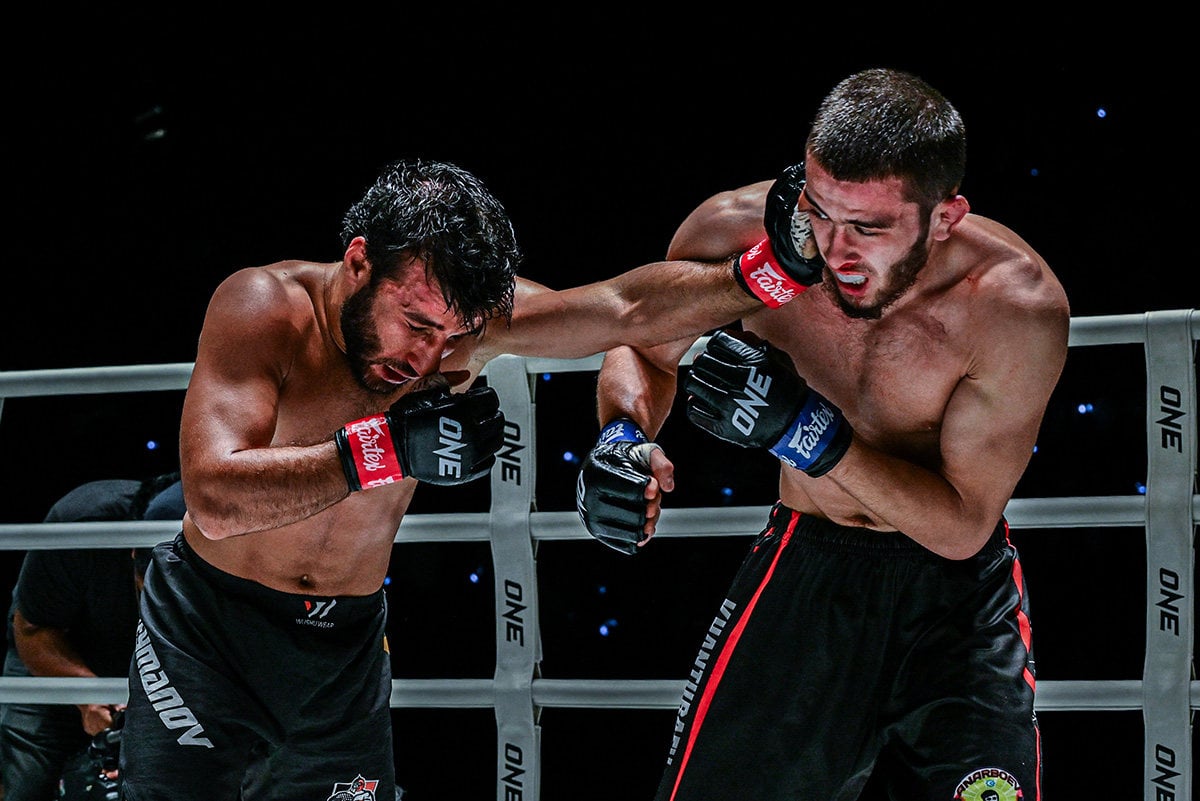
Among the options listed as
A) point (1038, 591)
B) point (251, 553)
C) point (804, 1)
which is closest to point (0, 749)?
point (251, 553)

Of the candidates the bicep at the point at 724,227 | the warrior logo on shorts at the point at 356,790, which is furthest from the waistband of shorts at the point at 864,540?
the warrior logo on shorts at the point at 356,790

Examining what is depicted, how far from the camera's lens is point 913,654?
6.12ft

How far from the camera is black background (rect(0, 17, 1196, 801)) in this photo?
356 centimetres

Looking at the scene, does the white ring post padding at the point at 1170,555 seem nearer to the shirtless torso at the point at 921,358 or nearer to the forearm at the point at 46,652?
the shirtless torso at the point at 921,358

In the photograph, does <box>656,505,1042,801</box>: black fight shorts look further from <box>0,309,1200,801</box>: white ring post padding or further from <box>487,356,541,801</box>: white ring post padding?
<box>487,356,541,801</box>: white ring post padding

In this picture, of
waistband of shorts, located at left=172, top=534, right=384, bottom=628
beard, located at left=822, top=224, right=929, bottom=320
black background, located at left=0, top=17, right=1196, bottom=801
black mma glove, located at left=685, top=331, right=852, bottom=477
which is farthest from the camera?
black background, located at left=0, top=17, right=1196, bottom=801

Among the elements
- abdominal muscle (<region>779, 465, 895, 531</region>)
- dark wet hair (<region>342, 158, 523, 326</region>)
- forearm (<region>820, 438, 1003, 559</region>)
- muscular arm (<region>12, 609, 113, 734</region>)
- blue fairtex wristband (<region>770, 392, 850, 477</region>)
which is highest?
dark wet hair (<region>342, 158, 523, 326</region>)

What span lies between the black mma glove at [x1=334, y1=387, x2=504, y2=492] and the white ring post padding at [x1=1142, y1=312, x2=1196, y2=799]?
→ 112cm

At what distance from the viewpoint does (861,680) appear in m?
1.85

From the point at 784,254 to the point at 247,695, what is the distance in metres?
1.08

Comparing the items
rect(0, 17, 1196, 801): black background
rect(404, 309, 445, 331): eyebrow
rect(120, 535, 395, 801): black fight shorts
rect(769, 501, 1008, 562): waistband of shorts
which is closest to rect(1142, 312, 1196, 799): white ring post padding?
rect(769, 501, 1008, 562): waistband of shorts

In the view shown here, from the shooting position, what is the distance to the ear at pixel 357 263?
203 centimetres

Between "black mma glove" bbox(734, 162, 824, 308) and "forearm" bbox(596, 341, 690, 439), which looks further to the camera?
"forearm" bbox(596, 341, 690, 439)

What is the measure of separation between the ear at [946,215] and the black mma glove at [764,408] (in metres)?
0.30
